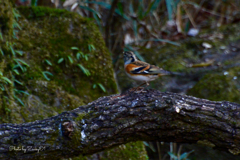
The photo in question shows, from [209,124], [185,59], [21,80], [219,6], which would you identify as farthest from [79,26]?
[219,6]

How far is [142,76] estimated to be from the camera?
4117 millimetres

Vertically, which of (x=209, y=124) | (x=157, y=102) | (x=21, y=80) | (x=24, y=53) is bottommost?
(x=209, y=124)

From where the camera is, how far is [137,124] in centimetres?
328

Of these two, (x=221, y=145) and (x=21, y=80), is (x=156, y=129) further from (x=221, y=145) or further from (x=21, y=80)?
(x=21, y=80)

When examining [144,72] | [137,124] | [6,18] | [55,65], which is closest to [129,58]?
[144,72]

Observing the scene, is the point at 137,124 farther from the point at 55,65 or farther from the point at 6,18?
the point at 6,18

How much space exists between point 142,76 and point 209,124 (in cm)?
128

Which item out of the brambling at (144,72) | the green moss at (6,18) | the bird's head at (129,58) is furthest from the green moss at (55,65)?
the brambling at (144,72)

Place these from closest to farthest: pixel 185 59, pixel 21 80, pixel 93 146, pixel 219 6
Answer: pixel 93 146 → pixel 21 80 → pixel 185 59 → pixel 219 6

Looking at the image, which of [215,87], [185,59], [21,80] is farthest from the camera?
[185,59]

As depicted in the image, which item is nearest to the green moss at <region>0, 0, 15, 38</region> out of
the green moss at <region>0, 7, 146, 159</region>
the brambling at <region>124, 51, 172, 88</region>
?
the green moss at <region>0, 7, 146, 159</region>

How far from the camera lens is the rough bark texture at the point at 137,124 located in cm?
309

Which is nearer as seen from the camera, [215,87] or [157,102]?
[157,102]

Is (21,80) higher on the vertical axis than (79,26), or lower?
lower
